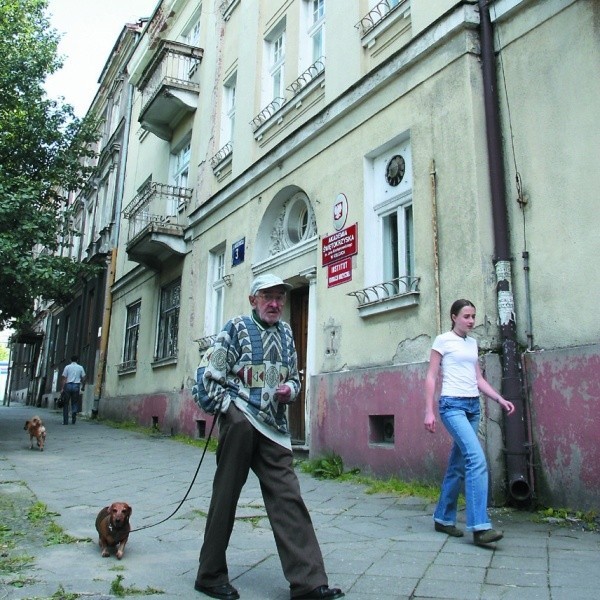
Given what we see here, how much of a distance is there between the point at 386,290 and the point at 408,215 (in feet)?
3.04

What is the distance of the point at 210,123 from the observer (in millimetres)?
12844

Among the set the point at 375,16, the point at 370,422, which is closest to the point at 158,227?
the point at 375,16

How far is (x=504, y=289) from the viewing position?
5547 millimetres

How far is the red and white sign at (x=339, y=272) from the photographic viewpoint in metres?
7.71

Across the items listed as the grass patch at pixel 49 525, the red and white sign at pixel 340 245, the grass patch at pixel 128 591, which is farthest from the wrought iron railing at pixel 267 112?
the grass patch at pixel 128 591

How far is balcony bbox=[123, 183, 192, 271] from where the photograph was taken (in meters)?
13.2

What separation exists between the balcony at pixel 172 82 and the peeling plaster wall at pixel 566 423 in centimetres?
1095

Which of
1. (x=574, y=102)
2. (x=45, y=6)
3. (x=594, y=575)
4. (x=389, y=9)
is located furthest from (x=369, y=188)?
(x=45, y=6)

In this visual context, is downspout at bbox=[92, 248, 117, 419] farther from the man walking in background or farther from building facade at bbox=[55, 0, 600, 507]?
building facade at bbox=[55, 0, 600, 507]

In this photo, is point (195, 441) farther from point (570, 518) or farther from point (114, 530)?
point (570, 518)

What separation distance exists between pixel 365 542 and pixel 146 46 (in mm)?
18140

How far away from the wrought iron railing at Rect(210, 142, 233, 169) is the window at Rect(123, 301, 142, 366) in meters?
5.26

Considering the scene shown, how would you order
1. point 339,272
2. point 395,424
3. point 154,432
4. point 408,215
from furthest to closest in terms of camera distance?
point 154,432 → point 339,272 → point 408,215 → point 395,424

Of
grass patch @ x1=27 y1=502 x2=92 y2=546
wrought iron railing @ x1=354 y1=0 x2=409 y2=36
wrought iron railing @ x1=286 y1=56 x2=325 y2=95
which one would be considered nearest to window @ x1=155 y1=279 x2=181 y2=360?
wrought iron railing @ x1=286 y1=56 x2=325 y2=95
